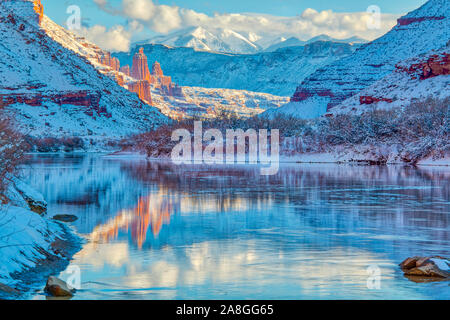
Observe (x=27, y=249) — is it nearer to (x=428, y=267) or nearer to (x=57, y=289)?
(x=57, y=289)

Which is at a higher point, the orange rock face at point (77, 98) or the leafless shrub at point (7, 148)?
the orange rock face at point (77, 98)

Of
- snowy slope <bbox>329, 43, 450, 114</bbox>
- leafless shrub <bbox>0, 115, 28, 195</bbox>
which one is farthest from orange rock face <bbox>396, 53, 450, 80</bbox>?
leafless shrub <bbox>0, 115, 28, 195</bbox>

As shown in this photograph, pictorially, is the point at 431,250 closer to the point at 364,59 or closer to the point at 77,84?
the point at 77,84

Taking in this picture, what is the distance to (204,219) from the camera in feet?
68.0

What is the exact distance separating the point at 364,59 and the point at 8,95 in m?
100

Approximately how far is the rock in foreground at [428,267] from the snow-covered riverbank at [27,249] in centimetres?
708

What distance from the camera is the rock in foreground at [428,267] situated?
1190 cm

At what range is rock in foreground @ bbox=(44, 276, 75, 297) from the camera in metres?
10.7

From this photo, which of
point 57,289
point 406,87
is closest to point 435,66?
point 406,87

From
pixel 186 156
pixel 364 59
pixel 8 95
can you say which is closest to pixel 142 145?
pixel 186 156

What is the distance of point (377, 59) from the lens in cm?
17362

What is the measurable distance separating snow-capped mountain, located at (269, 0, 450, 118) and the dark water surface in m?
121

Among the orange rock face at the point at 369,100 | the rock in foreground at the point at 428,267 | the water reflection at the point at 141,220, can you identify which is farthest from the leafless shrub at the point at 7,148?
the orange rock face at the point at 369,100

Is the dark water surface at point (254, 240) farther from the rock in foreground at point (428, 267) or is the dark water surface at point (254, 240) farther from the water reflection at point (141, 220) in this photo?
the rock in foreground at point (428, 267)
